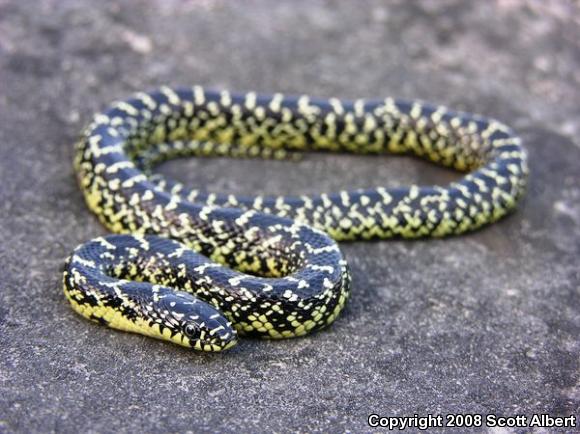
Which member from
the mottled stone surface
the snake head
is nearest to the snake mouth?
the snake head

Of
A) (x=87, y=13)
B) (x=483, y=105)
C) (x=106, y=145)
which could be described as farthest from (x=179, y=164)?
(x=483, y=105)

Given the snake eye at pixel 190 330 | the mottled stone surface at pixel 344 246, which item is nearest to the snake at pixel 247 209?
the snake eye at pixel 190 330

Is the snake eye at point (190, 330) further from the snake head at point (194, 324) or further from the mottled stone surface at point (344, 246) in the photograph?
the mottled stone surface at point (344, 246)

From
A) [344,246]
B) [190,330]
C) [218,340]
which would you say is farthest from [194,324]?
[344,246]

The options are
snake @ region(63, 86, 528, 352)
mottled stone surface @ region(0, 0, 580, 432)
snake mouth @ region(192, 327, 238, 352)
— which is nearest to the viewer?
mottled stone surface @ region(0, 0, 580, 432)

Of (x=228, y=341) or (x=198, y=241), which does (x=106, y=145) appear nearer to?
(x=198, y=241)

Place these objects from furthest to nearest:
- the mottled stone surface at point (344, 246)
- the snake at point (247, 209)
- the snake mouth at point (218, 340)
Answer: the snake at point (247, 209)
the snake mouth at point (218, 340)
the mottled stone surface at point (344, 246)

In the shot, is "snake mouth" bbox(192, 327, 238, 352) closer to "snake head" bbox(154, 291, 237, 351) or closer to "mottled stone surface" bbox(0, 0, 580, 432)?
"snake head" bbox(154, 291, 237, 351)
